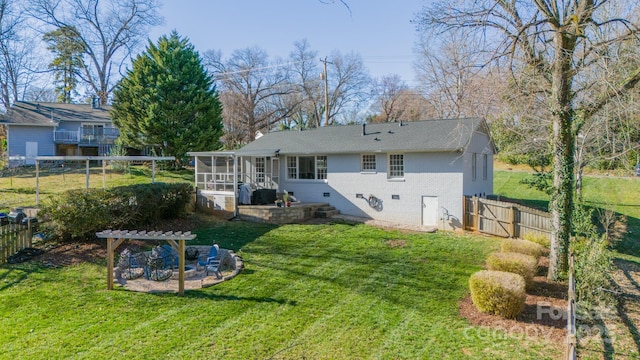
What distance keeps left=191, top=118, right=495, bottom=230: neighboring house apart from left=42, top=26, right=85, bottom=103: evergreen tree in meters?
25.4

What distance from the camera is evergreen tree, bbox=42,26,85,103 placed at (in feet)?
104

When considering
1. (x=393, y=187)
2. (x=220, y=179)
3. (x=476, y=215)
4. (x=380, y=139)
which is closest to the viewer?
(x=476, y=215)

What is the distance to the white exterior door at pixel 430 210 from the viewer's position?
14.6 metres

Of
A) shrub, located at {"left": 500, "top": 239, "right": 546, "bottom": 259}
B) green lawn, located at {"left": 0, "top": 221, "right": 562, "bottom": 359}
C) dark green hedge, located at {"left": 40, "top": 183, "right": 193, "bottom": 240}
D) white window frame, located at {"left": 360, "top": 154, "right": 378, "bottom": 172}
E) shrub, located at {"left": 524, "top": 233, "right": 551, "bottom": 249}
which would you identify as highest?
white window frame, located at {"left": 360, "top": 154, "right": 378, "bottom": 172}

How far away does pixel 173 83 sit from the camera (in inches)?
857

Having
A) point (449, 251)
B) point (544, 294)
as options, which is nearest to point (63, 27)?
point (449, 251)

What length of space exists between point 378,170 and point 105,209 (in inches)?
406

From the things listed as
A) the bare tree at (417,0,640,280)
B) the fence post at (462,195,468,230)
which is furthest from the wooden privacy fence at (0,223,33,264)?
the fence post at (462,195,468,230)

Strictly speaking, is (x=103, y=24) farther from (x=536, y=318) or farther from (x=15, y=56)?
(x=536, y=318)

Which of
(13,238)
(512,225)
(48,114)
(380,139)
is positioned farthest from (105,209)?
(48,114)

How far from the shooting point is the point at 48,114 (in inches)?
1110

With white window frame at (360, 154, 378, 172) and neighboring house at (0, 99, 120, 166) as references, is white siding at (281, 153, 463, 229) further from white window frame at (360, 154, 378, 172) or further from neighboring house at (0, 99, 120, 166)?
neighboring house at (0, 99, 120, 166)

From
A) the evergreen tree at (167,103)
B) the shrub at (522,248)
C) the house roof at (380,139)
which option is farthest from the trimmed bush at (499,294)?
the evergreen tree at (167,103)

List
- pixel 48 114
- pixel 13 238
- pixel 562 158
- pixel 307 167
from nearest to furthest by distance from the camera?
1. pixel 562 158
2. pixel 13 238
3. pixel 307 167
4. pixel 48 114
